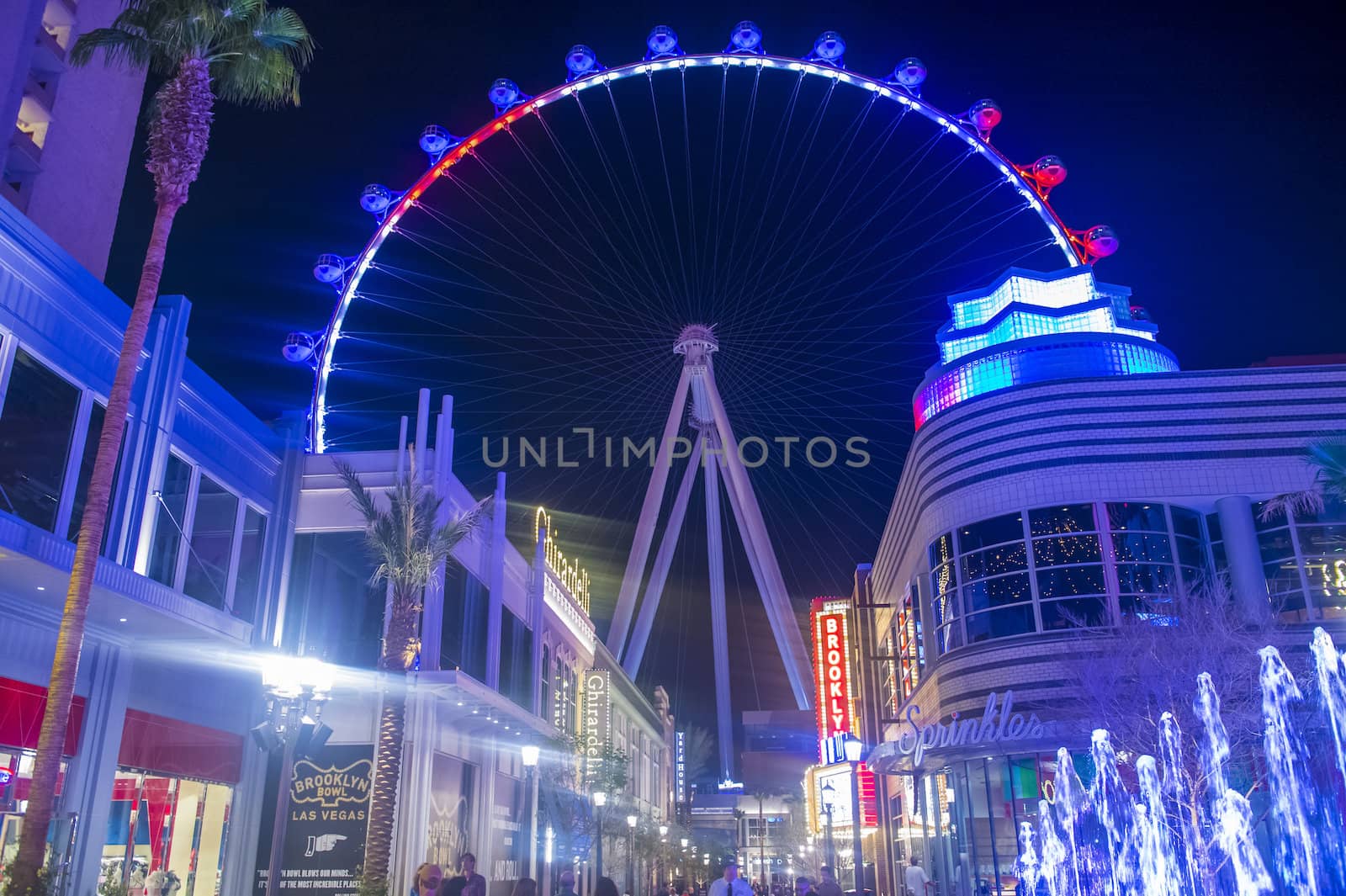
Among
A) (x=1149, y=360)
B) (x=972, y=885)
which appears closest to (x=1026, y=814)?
(x=972, y=885)

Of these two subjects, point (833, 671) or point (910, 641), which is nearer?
point (910, 641)

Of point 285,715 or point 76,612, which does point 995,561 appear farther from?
point 76,612

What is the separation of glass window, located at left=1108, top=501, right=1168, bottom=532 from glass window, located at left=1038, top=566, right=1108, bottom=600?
65.1 inches

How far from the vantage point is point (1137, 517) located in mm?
31375

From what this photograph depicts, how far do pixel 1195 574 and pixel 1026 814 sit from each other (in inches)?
338

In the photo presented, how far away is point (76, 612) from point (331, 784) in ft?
39.6

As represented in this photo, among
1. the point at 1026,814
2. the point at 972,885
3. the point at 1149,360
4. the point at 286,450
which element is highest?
the point at 1149,360

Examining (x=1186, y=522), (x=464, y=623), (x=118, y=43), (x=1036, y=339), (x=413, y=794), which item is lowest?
(x=413, y=794)

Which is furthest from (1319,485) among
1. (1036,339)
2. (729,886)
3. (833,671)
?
(833,671)

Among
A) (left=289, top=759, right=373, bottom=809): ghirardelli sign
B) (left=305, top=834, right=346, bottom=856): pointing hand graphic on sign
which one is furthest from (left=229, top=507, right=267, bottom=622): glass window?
(left=305, top=834, right=346, bottom=856): pointing hand graphic on sign

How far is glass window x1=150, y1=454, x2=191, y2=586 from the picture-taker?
69.4 ft

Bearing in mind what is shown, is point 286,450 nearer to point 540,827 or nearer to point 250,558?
point 250,558

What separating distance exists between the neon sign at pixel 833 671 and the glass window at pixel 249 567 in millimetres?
38165

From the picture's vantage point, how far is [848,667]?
191 feet
